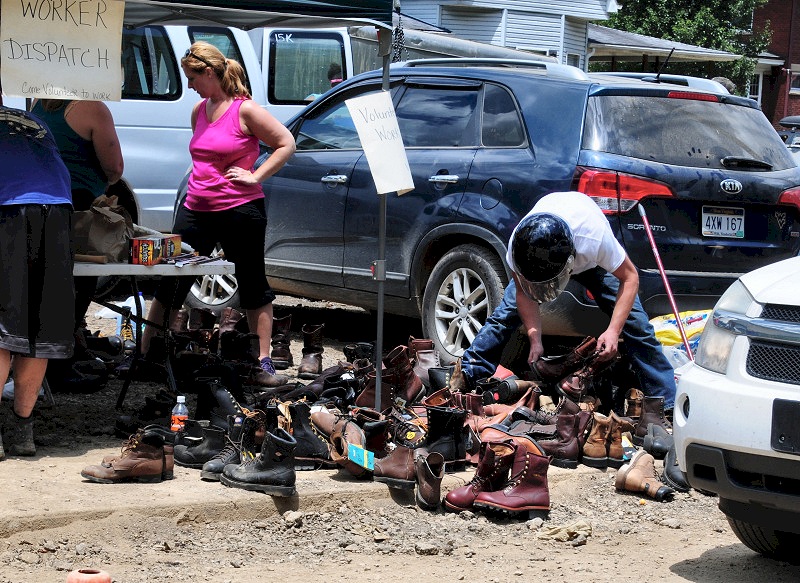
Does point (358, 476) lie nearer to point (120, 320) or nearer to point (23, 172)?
point (23, 172)

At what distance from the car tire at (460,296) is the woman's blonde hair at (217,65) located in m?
1.77

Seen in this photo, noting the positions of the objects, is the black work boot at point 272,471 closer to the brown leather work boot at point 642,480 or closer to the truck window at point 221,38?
the brown leather work boot at point 642,480

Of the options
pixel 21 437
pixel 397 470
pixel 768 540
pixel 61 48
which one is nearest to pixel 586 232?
pixel 397 470

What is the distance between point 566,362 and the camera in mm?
6648

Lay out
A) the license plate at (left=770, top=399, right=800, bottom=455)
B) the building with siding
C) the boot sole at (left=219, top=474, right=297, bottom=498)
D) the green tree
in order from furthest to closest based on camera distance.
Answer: the green tree < the building with siding < the boot sole at (left=219, top=474, right=297, bottom=498) < the license plate at (left=770, top=399, right=800, bottom=455)

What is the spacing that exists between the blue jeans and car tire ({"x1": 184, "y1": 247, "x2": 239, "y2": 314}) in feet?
9.80

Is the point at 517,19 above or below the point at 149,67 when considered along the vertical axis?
above

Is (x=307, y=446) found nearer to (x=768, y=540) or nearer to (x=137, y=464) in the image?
(x=137, y=464)

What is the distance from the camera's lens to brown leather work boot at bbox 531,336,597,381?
260 inches

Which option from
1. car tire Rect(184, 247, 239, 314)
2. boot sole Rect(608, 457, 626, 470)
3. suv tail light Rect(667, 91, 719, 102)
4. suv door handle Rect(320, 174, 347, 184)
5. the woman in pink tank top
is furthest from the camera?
car tire Rect(184, 247, 239, 314)

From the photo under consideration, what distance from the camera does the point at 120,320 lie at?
9.32m

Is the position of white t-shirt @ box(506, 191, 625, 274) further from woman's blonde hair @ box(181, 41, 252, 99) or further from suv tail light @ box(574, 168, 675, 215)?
woman's blonde hair @ box(181, 41, 252, 99)

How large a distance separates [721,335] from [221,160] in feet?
12.1

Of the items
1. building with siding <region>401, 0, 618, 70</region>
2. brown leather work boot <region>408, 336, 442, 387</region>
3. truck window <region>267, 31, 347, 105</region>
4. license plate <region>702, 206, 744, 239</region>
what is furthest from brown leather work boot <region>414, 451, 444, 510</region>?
building with siding <region>401, 0, 618, 70</region>
